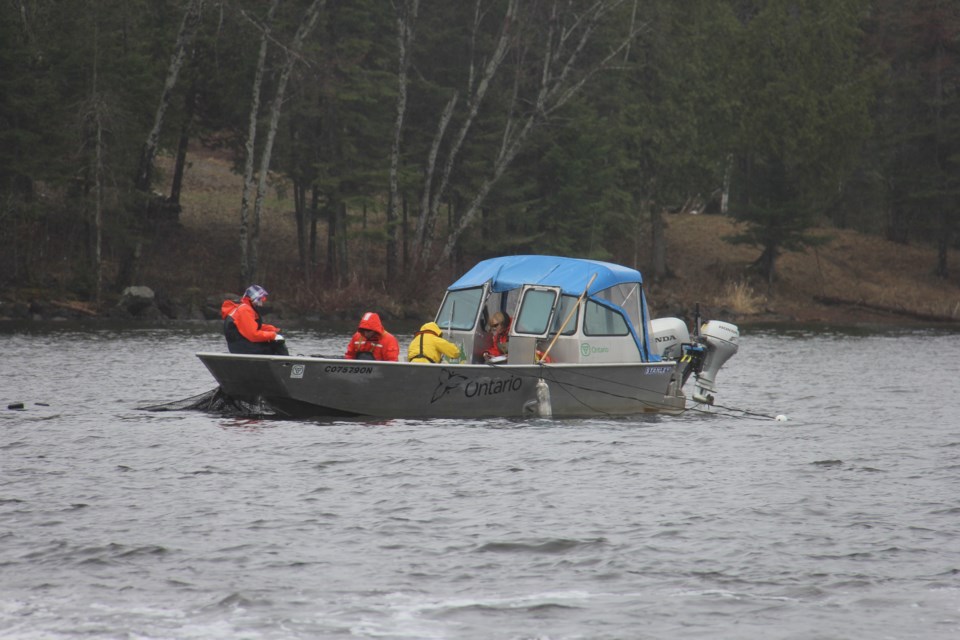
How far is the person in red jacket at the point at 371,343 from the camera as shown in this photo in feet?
67.6

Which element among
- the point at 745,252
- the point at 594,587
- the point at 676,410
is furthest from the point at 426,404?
the point at 745,252

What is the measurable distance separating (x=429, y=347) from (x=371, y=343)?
870 mm

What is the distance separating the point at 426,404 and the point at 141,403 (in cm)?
610

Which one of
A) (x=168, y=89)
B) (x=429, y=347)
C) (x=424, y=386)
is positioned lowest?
(x=424, y=386)

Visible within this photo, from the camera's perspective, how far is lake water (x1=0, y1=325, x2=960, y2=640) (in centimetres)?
1060

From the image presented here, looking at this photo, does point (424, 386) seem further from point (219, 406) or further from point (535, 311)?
point (219, 406)

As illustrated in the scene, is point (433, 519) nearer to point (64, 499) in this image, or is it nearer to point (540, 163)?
point (64, 499)

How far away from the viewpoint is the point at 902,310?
61.2 meters

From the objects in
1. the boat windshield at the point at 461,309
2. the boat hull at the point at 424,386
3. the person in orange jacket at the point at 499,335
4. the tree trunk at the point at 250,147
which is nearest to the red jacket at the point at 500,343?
the person in orange jacket at the point at 499,335

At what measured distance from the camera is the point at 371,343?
20719 mm

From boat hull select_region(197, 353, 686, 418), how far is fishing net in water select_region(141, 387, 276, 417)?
0.38 m

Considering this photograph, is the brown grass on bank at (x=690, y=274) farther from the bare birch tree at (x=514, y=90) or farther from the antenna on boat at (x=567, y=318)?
the antenna on boat at (x=567, y=318)

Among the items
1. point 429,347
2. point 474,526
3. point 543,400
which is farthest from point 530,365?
point 474,526

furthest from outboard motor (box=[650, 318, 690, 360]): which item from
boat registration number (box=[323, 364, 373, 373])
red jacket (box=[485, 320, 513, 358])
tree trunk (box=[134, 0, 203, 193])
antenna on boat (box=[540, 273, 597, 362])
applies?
tree trunk (box=[134, 0, 203, 193])
